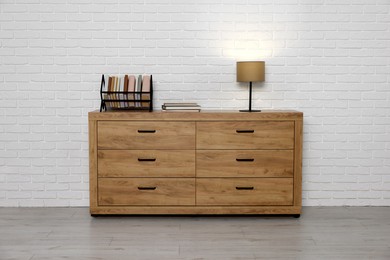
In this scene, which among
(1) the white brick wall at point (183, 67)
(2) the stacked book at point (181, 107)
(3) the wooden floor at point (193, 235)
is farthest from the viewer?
(1) the white brick wall at point (183, 67)

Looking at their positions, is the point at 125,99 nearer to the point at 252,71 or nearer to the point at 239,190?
the point at 252,71

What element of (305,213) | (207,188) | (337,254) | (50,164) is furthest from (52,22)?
(337,254)

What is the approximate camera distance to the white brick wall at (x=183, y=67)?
4824 millimetres

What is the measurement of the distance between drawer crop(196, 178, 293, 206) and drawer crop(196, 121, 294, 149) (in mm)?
287

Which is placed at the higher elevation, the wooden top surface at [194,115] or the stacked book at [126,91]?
the stacked book at [126,91]

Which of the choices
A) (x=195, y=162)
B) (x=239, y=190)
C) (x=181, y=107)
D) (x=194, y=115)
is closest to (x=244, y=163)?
(x=239, y=190)

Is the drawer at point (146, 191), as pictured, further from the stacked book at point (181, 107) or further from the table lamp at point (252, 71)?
the table lamp at point (252, 71)

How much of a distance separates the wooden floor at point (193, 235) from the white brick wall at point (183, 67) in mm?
474

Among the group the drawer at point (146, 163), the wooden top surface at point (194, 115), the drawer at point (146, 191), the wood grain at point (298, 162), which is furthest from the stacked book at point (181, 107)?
the wood grain at point (298, 162)

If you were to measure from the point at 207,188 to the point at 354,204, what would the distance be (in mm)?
1429

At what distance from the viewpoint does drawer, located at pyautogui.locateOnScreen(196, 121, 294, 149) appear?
447 centimetres

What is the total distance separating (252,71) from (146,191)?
51.9 inches

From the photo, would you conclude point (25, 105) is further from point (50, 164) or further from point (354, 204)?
point (354, 204)

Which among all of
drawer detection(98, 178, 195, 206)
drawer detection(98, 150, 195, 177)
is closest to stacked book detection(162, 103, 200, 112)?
drawer detection(98, 150, 195, 177)
